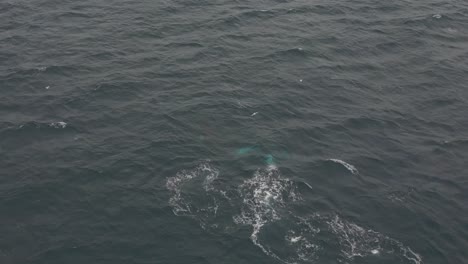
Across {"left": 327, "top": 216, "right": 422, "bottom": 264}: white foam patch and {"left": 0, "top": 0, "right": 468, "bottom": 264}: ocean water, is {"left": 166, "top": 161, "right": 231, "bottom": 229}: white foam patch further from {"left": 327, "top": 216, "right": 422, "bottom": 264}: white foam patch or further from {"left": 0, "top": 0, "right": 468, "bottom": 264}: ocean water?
{"left": 327, "top": 216, "right": 422, "bottom": 264}: white foam patch

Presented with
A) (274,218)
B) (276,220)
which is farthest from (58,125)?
(276,220)

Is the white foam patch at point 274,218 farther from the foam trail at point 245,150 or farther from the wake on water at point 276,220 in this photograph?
the foam trail at point 245,150

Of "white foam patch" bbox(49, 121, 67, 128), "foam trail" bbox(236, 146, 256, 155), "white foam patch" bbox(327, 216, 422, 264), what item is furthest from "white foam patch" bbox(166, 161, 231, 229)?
"white foam patch" bbox(49, 121, 67, 128)

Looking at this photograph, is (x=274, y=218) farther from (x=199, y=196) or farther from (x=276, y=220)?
(x=199, y=196)

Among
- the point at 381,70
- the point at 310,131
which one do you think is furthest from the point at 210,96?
the point at 381,70

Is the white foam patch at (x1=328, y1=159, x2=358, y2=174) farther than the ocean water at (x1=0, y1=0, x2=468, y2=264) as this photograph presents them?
Yes

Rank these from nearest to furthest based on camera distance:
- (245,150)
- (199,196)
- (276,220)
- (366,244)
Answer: (366,244), (276,220), (199,196), (245,150)
